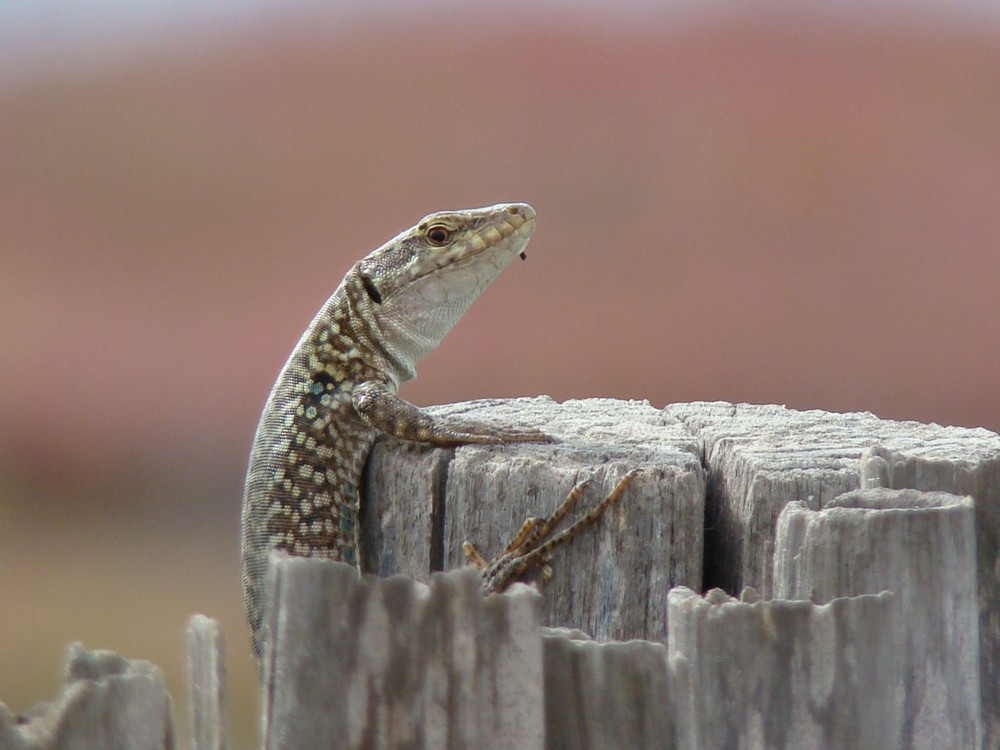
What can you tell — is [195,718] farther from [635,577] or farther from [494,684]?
[635,577]

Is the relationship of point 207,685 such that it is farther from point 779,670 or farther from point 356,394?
point 356,394

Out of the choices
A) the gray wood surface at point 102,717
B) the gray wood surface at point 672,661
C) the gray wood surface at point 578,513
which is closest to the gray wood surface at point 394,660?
the gray wood surface at point 672,661

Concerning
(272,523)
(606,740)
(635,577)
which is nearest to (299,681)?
(606,740)

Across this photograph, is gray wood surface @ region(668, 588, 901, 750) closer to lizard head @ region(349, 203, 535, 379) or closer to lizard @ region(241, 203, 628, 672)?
lizard @ region(241, 203, 628, 672)

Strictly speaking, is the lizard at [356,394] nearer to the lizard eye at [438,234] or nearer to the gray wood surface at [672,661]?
the lizard eye at [438,234]

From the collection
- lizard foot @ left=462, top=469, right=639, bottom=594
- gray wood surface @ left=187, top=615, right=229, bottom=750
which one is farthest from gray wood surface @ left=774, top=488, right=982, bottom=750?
lizard foot @ left=462, top=469, right=639, bottom=594
